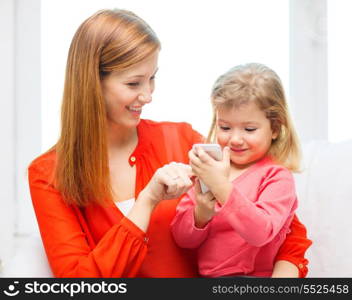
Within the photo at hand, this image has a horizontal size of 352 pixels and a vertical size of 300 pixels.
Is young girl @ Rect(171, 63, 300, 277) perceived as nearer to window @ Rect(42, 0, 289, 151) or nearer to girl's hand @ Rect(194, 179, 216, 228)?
girl's hand @ Rect(194, 179, 216, 228)

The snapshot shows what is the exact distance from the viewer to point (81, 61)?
117 centimetres

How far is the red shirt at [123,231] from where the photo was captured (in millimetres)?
1106

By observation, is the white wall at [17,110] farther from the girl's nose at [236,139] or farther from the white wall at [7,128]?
the girl's nose at [236,139]

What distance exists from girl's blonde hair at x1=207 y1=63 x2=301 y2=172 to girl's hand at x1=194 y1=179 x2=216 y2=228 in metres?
0.18

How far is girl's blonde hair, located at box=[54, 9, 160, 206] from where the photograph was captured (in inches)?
45.4

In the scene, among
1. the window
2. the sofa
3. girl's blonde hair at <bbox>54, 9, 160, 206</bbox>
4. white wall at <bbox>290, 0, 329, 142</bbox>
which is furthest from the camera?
white wall at <bbox>290, 0, 329, 142</bbox>

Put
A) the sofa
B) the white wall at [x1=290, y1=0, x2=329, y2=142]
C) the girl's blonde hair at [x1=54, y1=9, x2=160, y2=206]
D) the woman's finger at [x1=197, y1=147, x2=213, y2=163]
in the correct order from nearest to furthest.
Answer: the woman's finger at [x1=197, y1=147, x2=213, y2=163] < the girl's blonde hair at [x1=54, y1=9, x2=160, y2=206] < the sofa < the white wall at [x1=290, y1=0, x2=329, y2=142]

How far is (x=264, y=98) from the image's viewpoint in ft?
3.87

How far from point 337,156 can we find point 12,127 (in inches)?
37.5

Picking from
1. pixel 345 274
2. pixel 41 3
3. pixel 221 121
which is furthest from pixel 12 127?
pixel 345 274

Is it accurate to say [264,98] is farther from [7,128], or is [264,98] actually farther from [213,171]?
[7,128]

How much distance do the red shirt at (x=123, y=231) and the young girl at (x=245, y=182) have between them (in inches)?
2.3

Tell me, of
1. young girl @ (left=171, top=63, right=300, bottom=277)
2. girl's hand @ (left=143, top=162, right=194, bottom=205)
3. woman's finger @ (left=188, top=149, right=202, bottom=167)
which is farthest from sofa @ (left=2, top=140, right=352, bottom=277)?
woman's finger @ (left=188, top=149, right=202, bottom=167)

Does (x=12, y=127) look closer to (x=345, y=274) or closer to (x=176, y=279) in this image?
(x=176, y=279)
